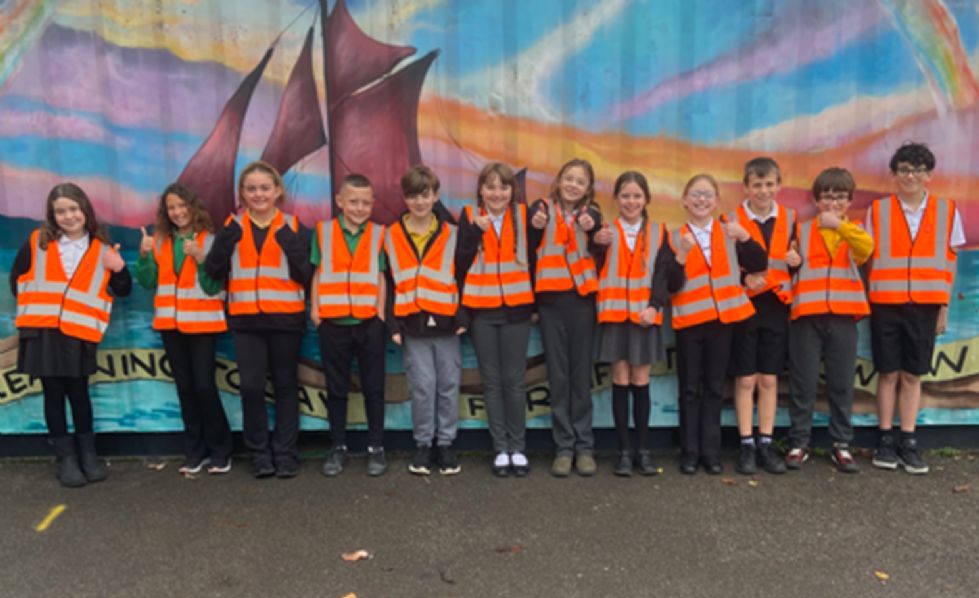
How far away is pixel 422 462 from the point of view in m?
4.54

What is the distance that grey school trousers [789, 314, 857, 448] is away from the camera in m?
4.46

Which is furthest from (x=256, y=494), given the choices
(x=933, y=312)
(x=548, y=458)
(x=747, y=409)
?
(x=933, y=312)

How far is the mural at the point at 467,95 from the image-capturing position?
443 cm

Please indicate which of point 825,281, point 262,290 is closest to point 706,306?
point 825,281

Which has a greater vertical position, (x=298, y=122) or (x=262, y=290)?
(x=298, y=122)

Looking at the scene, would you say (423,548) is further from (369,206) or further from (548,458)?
(369,206)

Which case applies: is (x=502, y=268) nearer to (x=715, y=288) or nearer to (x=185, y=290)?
(x=715, y=288)

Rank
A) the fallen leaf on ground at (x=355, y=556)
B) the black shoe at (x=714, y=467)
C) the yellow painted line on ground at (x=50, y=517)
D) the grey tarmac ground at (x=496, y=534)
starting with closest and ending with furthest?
1. the grey tarmac ground at (x=496, y=534)
2. the fallen leaf on ground at (x=355, y=556)
3. the yellow painted line on ground at (x=50, y=517)
4. the black shoe at (x=714, y=467)

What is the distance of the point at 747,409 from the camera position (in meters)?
4.52

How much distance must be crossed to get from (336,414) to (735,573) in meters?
2.52

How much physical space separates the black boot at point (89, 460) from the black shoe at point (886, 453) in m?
4.91

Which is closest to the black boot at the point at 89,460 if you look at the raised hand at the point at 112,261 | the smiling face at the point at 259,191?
the raised hand at the point at 112,261

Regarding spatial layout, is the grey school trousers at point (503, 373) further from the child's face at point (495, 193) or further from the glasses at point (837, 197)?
the glasses at point (837, 197)

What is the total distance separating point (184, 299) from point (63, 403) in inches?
41.6
